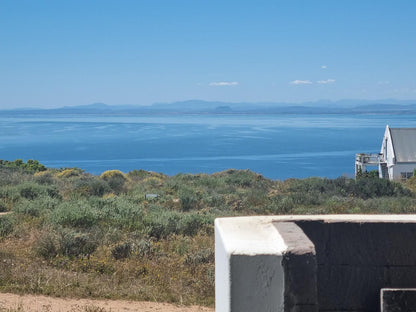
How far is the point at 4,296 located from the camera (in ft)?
23.1

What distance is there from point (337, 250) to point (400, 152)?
34.9 metres

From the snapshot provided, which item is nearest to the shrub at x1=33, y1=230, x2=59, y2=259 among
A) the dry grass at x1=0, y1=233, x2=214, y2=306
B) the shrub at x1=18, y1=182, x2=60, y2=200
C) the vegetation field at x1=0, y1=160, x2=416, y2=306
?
the vegetation field at x1=0, y1=160, x2=416, y2=306

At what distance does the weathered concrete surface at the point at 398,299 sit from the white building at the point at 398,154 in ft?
106

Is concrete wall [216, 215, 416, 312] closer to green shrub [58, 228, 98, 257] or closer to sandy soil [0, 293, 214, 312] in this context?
sandy soil [0, 293, 214, 312]

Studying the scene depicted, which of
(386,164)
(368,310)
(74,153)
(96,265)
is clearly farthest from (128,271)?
(74,153)

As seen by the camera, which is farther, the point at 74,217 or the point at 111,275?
the point at 74,217

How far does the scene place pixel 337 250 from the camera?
12.9 feet

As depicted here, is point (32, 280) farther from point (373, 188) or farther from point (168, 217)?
point (373, 188)

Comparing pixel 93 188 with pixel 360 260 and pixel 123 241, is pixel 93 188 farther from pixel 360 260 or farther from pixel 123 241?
pixel 360 260

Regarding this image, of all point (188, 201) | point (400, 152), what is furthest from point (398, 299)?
point (400, 152)

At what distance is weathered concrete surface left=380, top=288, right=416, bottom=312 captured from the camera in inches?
145

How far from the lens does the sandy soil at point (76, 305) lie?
660 centimetres

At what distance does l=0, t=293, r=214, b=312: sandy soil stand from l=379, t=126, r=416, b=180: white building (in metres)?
30.9

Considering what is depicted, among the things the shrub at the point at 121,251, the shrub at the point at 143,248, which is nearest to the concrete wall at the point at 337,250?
the shrub at the point at 143,248
